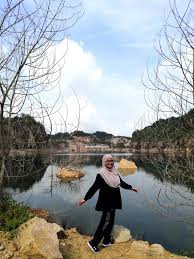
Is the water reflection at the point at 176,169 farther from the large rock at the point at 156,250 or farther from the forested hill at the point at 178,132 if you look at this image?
the large rock at the point at 156,250

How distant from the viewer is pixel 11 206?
9672 millimetres

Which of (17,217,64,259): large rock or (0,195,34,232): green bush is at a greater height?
(0,195,34,232): green bush

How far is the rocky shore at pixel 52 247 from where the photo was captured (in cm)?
730

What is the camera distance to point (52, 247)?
Result: 7.31m

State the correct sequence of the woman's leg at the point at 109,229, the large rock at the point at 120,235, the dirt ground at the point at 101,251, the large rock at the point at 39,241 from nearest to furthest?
the large rock at the point at 39,241 → the dirt ground at the point at 101,251 → the woman's leg at the point at 109,229 → the large rock at the point at 120,235

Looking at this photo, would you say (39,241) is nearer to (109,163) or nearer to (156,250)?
(109,163)

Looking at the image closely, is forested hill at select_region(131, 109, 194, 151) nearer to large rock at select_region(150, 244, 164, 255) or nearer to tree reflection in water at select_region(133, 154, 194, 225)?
tree reflection in water at select_region(133, 154, 194, 225)

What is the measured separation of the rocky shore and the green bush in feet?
0.81

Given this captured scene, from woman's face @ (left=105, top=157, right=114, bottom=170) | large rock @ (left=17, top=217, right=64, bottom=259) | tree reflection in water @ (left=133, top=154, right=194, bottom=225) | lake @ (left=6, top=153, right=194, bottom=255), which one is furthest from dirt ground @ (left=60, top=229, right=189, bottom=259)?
lake @ (left=6, top=153, right=194, bottom=255)

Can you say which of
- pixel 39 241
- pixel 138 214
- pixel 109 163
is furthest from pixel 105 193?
pixel 138 214

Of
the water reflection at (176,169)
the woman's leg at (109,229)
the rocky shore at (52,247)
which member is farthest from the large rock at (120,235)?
the water reflection at (176,169)

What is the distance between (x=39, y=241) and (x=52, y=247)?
10.9 inches

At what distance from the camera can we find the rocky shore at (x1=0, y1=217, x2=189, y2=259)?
7.30m

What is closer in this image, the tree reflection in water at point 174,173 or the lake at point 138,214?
the tree reflection in water at point 174,173
